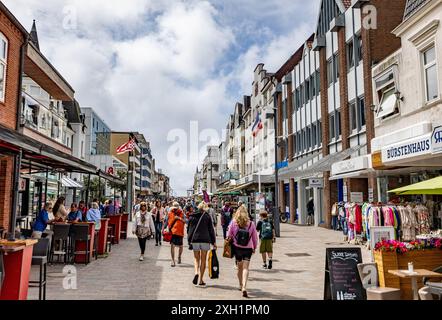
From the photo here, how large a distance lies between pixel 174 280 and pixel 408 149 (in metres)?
8.59

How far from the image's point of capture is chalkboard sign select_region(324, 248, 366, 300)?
6477 millimetres

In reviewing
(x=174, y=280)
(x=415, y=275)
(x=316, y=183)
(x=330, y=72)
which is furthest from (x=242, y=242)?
(x=330, y=72)

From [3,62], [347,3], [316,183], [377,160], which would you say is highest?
[347,3]

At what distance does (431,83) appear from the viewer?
13891mm

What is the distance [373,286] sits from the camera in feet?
21.9

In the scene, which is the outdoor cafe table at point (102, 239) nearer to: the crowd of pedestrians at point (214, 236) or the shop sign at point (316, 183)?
the crowd of pedestrians at point (214, 236)

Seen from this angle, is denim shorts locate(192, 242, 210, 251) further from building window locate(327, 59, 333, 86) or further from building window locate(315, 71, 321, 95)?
building window locate(315, 71, 321, 95)

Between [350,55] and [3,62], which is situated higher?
[350,55]

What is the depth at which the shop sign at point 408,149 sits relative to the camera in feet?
39.8

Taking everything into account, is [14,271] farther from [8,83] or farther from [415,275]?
[8,83]

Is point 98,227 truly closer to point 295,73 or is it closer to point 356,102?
point 356,102

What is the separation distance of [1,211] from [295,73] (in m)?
24.8

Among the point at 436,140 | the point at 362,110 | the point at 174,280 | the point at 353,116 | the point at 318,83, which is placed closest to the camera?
the point at 174,280
